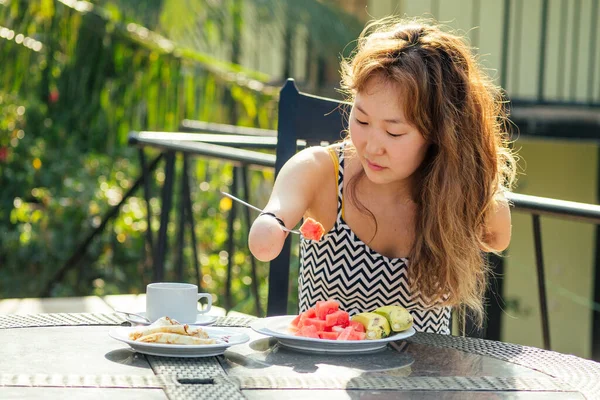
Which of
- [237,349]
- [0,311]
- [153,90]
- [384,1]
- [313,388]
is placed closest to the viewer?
[313,388]

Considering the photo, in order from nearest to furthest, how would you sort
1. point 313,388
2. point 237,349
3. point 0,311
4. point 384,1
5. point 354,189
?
point 313,388 < point 237,349 < point 354,189 < point 0,311 < point 384,1

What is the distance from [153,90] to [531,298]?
12.6 feet

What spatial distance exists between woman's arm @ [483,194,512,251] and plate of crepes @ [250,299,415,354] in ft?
1.85

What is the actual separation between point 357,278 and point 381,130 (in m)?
0.46

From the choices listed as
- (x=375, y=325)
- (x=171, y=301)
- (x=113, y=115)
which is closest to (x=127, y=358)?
(x=171, y=301)

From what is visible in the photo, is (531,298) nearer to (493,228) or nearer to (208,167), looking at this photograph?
(208,167)

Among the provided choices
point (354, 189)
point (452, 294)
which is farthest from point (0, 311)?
point (452, 294)

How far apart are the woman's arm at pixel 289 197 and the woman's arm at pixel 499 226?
427 mm

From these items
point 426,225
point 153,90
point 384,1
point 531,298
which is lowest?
point 531,298

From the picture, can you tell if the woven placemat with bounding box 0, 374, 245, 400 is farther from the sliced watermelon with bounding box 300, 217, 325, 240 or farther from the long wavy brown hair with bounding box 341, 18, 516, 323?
the long wavy brown hair with bounding box 341, 18, 516, 323

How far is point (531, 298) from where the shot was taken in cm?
786

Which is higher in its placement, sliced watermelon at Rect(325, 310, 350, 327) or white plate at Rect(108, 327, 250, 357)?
sliced watermelon at Rect(325, 310, 350, 327)

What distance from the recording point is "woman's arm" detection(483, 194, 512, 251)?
242 centimetres

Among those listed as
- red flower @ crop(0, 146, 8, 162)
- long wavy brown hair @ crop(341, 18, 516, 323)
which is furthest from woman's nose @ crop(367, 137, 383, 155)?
red flower @ crop(0, 146, 8, 162)
